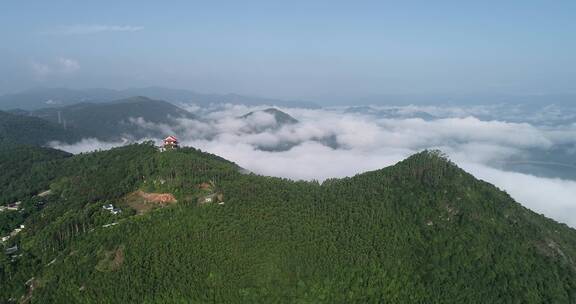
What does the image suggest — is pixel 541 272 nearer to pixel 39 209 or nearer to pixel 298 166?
pixel 39 209

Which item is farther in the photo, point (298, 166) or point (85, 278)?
point (298, 166)

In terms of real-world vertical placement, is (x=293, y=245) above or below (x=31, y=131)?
above

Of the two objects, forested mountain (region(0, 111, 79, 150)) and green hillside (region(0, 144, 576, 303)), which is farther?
forested mountain (region(0, 111, 79, 150))

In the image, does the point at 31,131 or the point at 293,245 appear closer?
the point at 293,245

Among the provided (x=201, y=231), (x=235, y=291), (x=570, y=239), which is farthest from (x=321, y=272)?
(x=570, y=239)

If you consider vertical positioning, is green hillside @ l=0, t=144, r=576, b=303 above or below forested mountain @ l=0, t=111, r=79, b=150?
above
